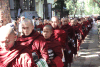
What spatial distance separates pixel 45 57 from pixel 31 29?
1.75ft

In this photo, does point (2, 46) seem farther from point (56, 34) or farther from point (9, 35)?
point (56, 34)

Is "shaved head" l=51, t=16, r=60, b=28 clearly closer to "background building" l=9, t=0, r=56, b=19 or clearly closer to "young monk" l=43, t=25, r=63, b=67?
"young monk" l=43, t=25, r=63, b=67

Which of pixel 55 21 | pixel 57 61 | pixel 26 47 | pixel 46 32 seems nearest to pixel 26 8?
pixel 55 21

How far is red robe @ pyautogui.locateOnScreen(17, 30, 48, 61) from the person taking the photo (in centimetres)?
286

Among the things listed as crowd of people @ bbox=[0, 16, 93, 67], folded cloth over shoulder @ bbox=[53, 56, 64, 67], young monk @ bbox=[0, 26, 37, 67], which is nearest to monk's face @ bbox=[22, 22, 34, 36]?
crowd of people @ bbox=[0, 16, 93, 67]

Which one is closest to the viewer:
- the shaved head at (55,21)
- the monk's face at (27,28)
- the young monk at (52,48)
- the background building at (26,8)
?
the monk's face at (27,28)

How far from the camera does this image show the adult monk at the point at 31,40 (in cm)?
281

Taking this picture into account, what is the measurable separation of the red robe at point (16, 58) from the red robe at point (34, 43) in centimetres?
82

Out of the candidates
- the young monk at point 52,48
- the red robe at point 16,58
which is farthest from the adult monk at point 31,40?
the red robe at point 16,58

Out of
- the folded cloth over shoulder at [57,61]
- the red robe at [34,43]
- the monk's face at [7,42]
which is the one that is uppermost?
the monk's face at [7,42]

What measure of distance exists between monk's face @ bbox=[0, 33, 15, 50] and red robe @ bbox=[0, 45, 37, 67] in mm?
54

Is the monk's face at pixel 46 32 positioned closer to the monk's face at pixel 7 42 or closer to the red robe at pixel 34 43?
the red robe at pixel 34 43

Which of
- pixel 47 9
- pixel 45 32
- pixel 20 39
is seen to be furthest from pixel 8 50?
pixel 47 9

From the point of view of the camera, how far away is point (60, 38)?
5.46 meters
